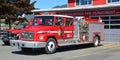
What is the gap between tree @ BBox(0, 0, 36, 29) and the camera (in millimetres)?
44250

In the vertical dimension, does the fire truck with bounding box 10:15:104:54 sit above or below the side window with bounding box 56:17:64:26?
below

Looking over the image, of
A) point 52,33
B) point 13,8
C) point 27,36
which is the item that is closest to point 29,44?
point 27,36

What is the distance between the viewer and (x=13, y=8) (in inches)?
1764

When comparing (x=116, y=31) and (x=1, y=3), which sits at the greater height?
(x=1, y=3)

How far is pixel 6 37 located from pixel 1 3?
22173 millimetres

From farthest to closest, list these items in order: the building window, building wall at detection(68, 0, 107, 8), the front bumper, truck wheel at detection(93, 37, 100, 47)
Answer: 1. the building window
2. building wall at detection(68, 0, 107, 8)
3. truck wheel at detection(93, 37, 100, 47)
4. the front bumper

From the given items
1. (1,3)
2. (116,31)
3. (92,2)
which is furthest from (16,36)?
(1,3)

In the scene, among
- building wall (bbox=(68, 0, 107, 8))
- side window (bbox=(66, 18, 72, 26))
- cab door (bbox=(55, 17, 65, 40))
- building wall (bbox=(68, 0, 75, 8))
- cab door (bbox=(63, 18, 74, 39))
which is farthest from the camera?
building wall (bbox=(68, 0, 75, 8))

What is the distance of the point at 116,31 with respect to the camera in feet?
98.0

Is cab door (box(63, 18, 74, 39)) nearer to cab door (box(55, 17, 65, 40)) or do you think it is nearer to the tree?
cab door (box(55, 17, 65, 40))

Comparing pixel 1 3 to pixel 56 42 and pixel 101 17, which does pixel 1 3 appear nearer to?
pixel 101 17

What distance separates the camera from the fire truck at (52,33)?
17.1m

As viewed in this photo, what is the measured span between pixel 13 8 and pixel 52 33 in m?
27.9

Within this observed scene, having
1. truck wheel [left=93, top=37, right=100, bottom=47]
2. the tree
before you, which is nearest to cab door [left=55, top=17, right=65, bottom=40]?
truck wheel [left=93, top=37, right=100, bottom=47]
